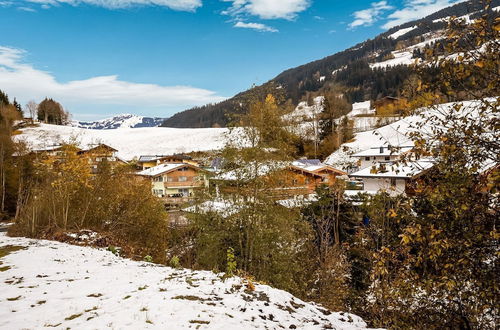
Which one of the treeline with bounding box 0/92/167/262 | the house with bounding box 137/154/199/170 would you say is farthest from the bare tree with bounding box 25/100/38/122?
the treeline with bounding box 0/92/167/262

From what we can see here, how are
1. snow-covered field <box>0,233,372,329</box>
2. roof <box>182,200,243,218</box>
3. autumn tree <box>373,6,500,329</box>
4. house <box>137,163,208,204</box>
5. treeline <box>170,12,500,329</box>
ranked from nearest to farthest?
autumn tree <box>373,6,500,329</box>, treeline <box>170,12,500,329</box>, snow-covered field <box>0,233,372,329</box>, roof <box>182,200,243,218</box>, house <box>137,163,208,204</box>

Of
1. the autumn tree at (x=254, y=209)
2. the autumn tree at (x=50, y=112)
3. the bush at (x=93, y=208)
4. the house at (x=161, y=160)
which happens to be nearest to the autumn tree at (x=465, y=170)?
the autumn tree at (x=254, y=209)

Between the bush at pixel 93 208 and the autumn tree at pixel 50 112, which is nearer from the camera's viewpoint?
the bush at pixel 93 208

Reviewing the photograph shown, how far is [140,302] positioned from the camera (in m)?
5.93

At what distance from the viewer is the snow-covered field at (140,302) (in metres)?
5.14

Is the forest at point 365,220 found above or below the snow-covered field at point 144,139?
below

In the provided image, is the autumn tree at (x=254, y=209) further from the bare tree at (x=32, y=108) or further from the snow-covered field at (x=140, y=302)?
the bare tree at (x=32, y=108)

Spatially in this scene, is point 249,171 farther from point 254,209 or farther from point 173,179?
point 173,179

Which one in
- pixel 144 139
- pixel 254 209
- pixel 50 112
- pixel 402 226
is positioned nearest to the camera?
pixel 402 226

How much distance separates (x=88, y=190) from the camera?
17.1 meters

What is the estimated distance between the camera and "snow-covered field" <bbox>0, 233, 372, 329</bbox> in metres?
5.14

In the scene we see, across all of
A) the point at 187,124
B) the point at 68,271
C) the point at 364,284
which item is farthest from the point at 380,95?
the point at 68,271

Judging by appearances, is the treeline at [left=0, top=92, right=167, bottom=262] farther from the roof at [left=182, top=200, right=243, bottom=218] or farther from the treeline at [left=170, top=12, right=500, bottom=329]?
the roof at [left=182, top=200, right=243, bottom=218]

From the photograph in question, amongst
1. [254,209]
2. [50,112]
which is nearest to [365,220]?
[254,209]
